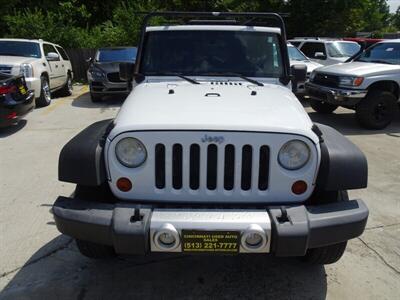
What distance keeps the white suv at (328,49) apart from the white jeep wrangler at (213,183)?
1046 cm

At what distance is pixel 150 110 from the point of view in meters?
3.21

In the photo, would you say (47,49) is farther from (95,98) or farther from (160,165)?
(160,165)

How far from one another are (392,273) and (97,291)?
7.42ft

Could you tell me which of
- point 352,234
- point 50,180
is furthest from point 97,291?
point 50,180

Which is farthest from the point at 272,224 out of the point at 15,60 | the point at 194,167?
the point at 15,60

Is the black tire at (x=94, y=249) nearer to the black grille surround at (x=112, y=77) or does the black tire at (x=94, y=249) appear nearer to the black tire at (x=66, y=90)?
the black grille surround at (x=112, y=77)

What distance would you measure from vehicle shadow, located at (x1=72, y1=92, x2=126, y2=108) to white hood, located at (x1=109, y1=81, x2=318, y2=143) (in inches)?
314

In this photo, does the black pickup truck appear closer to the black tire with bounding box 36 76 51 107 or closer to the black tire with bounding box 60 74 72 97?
the black tire with bounding box 36 76 51 107

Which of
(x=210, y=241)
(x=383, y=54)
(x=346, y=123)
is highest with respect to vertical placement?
(x=210, y=241)

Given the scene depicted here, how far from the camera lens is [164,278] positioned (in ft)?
11.2

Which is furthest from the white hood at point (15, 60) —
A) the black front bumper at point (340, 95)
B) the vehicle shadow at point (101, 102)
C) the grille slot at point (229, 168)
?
the grille slot at point (229, 168)

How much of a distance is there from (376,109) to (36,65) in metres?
7.71

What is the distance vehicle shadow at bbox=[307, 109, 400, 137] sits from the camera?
28.5 feet

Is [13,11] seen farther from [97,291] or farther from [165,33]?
[97,291]
